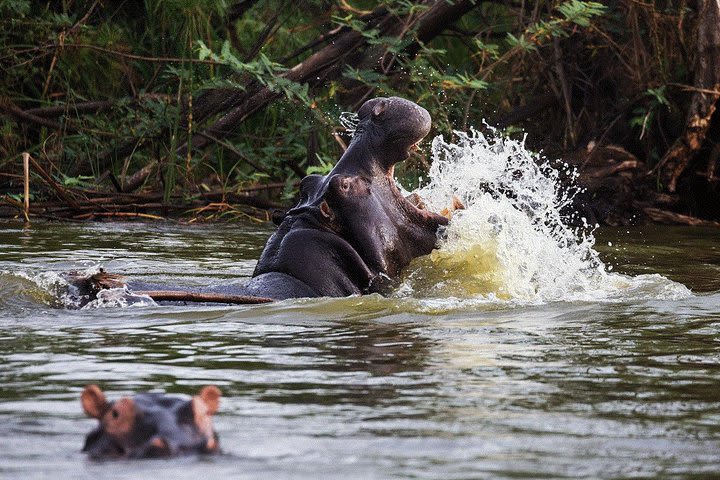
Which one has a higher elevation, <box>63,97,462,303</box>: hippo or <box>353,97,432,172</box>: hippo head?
<box>353,97,432,172</box>: hippo head

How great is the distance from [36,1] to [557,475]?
9977mm

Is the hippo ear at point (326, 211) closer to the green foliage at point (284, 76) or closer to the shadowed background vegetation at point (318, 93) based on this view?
the shadowed background vegetation at point (318, 93)

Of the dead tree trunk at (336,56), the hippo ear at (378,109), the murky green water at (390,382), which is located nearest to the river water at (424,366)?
the murky green water at (390,382)

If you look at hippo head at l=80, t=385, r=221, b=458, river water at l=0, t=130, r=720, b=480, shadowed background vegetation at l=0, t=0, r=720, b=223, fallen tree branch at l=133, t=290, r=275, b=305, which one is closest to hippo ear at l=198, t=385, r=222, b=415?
hippo head at l=80, t=385, r=221, b=458

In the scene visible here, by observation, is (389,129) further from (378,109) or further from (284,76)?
(284,76)

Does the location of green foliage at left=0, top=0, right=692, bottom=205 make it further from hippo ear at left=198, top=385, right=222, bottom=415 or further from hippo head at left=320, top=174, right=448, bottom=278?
hippo ear at left=198, top=385, right=222, bottom=415

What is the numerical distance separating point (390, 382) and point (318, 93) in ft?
25.2

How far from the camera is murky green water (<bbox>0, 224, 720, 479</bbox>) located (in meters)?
2.74

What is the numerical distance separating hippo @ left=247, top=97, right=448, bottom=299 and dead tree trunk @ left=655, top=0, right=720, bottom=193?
5301mm

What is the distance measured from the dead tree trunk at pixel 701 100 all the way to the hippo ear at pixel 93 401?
26.3 feet

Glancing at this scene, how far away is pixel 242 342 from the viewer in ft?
14.2

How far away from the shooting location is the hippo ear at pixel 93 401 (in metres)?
2.52

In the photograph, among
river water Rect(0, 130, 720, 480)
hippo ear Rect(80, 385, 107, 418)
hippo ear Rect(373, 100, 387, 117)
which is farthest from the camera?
hippo ear Rect(373, 100, 387, 117)

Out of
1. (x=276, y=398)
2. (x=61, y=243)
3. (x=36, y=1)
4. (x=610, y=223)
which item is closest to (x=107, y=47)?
(x=36, y=1)
